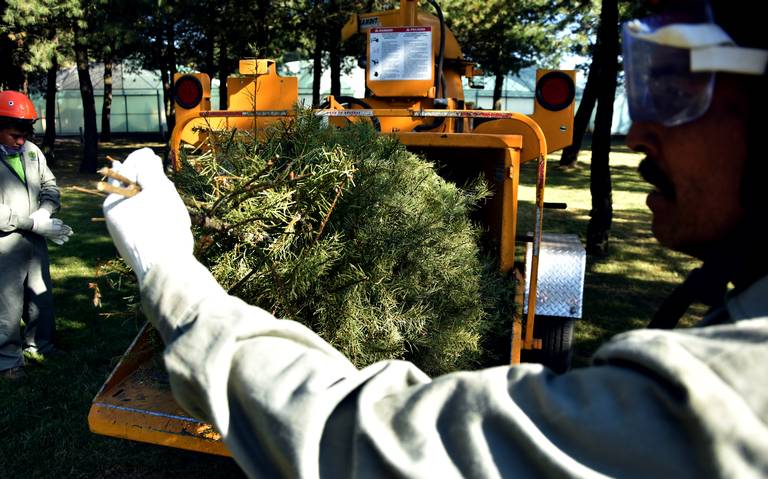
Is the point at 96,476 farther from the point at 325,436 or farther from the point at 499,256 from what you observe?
the point at 325,436

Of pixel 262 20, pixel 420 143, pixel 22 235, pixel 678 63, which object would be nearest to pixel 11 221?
pixel 22 235

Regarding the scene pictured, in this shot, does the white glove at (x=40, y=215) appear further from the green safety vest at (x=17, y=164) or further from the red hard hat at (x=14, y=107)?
the red hard hat at (x=14, y=107)

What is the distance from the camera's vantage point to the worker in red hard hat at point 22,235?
4988 millimetres

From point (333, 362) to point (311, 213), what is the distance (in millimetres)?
1794

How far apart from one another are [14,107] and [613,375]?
5.29 meters

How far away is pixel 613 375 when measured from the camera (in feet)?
2.75

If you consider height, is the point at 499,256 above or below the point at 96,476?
above

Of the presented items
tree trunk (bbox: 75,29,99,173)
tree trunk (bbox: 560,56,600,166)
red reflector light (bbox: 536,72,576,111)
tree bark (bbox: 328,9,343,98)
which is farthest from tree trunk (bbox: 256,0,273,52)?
red reflector light (bbox: 536,72,576,111)

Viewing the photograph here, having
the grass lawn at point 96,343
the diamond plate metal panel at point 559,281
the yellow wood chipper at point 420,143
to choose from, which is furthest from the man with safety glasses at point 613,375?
the diamond plate metal panel at point 559,281

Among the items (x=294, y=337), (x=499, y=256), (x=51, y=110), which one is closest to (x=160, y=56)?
(x=51, y=110)

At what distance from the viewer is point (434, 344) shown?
10.2 ft

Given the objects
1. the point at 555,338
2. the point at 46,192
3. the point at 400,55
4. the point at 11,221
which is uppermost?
the point at 400,55

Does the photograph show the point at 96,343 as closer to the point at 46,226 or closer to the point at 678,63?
the point at 46,226

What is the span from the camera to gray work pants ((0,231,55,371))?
4973mm
